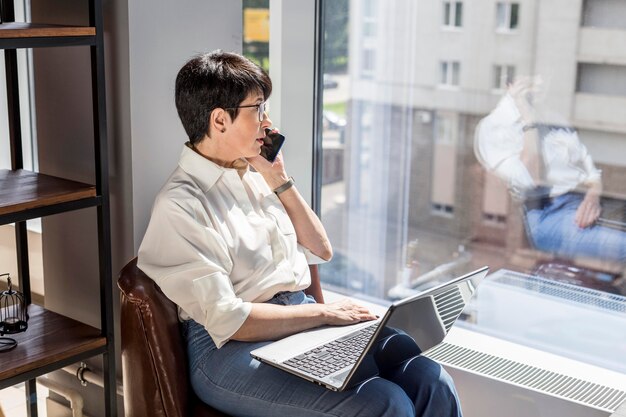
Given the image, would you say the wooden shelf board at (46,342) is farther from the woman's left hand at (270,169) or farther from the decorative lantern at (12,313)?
the woman's left hand at (270,169)

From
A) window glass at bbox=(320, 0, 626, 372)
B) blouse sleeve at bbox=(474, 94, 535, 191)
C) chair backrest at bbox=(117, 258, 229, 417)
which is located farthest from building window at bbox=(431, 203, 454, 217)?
chair backrest at bbox=(117, 258, 229, 417)

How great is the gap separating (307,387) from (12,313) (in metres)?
0.90

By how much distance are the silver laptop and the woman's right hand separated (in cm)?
2

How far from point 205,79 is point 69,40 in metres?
0.35

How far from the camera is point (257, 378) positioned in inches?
78.6

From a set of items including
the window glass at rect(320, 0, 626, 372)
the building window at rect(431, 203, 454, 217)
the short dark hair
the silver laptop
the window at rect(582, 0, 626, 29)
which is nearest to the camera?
the silver laptop

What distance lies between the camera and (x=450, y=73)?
274 cm

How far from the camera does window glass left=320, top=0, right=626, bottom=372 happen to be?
251 centimetres

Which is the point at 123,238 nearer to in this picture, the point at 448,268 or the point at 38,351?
the point at 38,351

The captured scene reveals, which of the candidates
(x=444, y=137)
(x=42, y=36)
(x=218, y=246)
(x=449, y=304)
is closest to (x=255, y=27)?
(x=444, y=137)

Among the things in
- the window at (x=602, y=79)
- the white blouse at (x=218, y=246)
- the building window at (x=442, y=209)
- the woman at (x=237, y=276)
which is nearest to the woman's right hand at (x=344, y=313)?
the woman at (x=237, y=276)

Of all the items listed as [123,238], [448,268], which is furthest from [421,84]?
[123,238]

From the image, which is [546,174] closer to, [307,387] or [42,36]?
[307,387]

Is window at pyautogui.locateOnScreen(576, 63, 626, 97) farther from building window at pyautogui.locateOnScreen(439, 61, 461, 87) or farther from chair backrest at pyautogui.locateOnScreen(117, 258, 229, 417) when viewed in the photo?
chair backrest at pyautogui.locateOnScreen(117, 258, 229, 417)
